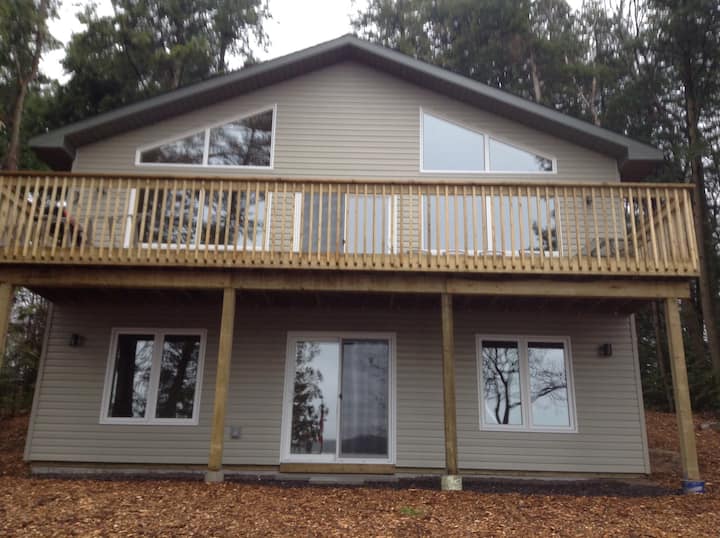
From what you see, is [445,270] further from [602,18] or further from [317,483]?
[602,18]

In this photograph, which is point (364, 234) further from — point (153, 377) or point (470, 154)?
point (153, 377)

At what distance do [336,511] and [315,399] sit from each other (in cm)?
315

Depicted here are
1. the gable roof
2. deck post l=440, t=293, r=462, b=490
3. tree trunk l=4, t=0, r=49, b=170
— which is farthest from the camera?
tree trunk l=4, t=0, r=49, b=170

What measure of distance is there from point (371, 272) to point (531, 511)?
3.47 meters

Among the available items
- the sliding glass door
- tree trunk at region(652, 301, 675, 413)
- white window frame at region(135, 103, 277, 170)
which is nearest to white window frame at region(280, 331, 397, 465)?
the sliding glass door

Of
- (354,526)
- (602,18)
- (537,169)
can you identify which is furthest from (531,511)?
(602,18)

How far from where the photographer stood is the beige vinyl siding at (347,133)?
32.9ft

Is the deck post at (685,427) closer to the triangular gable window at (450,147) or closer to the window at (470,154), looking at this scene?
the window at (470,154)

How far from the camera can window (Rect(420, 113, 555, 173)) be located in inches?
397

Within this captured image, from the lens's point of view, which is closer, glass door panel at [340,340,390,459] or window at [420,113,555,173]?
glass door panel at [340,340,390,459]

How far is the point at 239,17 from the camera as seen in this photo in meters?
22.2

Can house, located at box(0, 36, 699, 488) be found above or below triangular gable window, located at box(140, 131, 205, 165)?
below

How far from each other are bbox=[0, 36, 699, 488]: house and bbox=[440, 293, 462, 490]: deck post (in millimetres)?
30

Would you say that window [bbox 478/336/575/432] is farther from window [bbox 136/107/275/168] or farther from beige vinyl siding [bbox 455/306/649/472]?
window [bbox 136/107/275/168]
